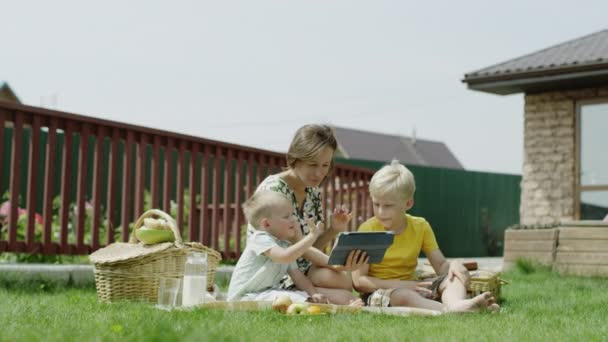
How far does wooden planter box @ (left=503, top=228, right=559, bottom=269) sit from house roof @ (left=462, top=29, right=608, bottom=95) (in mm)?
2542

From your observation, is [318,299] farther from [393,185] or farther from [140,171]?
[140,171]

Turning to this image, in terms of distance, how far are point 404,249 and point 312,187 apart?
2.34 feet

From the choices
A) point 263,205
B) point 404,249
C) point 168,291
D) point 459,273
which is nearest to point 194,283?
point 168,291

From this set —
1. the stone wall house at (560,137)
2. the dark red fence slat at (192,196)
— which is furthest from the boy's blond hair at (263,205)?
the stone wall house at (560,137)

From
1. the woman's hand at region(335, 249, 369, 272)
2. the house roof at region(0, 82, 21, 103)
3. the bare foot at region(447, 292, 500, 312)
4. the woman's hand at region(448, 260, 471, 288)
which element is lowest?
the bare foot at region(447, 292, 500, 312)

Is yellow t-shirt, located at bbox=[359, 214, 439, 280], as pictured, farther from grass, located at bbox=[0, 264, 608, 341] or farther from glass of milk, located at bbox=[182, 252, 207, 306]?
glass of milk, located at bbox=[182, 252, 207, 306]

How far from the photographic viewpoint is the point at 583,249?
26.9ft

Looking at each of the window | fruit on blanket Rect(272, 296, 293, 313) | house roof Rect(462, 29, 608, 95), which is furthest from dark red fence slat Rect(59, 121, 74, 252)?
the window

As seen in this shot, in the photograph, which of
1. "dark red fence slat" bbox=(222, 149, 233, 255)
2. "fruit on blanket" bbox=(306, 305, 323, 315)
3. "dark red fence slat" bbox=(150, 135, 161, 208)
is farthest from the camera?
"dark red fence slat" bbox=(222, 149, 233, 255)

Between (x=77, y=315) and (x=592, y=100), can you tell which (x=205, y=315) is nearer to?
(x=77, y=315)

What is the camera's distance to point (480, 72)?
1120 centimetres

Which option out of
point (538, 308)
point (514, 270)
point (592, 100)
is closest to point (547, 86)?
point (592, 100)

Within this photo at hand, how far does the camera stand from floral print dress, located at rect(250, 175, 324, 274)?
4762 mm

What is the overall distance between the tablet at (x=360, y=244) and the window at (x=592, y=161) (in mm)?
7471
